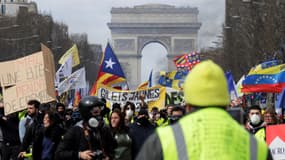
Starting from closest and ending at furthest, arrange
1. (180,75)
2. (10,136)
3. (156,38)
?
(10,136) < (180,75) < (156,38)

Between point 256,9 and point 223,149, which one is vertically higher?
point 223,149

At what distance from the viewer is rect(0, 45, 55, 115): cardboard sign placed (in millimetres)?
17547

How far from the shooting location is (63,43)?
299 feet

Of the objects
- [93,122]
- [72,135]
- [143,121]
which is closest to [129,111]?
[143,121]

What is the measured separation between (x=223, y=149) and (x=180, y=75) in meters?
37.6

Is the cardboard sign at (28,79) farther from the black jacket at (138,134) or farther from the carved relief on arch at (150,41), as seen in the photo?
the carved relief on arch at (150,41)

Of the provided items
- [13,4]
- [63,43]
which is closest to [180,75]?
[63,43]

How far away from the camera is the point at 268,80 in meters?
18.8

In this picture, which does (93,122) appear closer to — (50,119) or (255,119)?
(50,119)

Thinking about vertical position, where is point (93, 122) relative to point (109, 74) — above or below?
above

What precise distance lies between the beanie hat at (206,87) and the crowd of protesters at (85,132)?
0.11 metres

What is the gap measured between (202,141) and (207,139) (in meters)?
0.02

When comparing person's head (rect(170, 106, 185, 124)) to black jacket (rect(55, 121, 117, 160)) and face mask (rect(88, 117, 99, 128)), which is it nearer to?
black jacket (rect(55, 121, 117, 160))

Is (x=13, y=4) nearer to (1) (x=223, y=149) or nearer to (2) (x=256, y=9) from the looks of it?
(2) (x=256, y=9)
